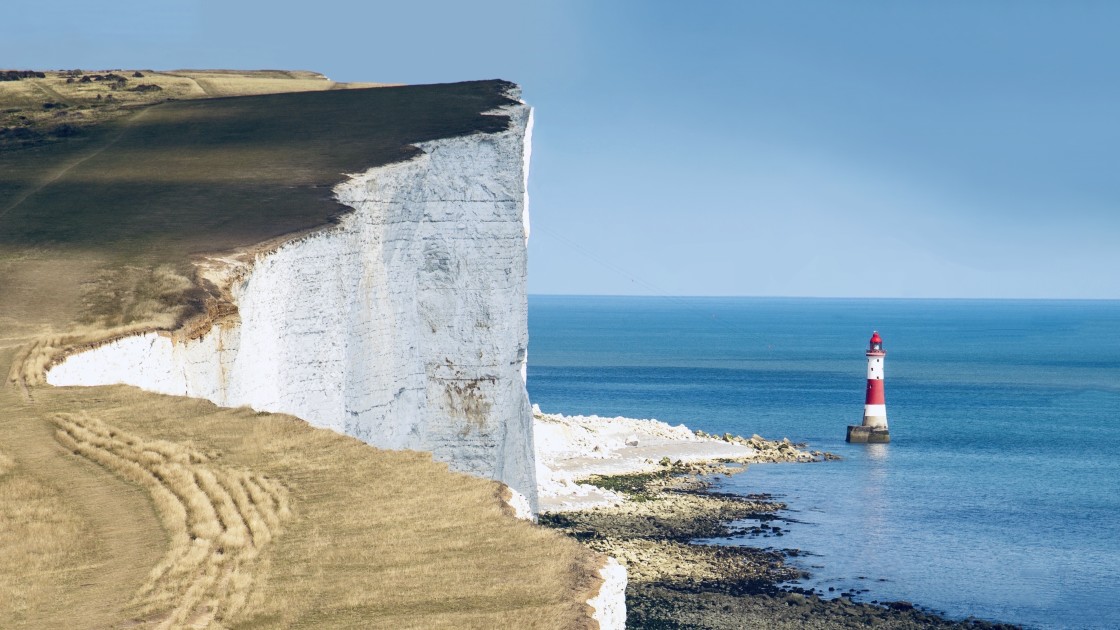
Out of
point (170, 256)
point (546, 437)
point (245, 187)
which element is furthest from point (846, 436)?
point (170, 256)

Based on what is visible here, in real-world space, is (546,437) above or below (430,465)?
below

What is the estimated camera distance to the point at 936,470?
66500mm

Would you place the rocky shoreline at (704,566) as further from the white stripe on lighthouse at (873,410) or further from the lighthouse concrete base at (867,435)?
the white stripe on lighthouse at (873,410)

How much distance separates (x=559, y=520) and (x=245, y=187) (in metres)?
14.9

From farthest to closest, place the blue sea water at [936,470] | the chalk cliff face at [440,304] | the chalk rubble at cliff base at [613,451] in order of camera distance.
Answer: the chalk rubble at cliff base at [613,451]
the blue sea water at [936,470]
the chalk cliff face at [440,304]

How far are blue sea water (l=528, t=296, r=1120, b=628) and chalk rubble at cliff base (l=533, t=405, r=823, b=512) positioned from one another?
2831 millimetres

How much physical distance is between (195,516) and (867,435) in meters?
64.3

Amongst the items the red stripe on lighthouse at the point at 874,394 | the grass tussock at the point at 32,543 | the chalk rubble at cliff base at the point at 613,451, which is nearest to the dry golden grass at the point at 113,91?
the chalk rubble at cliff base at the point at 613,451

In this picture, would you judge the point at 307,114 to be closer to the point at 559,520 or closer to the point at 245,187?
the point at 245,187

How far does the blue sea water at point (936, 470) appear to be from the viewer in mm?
40625

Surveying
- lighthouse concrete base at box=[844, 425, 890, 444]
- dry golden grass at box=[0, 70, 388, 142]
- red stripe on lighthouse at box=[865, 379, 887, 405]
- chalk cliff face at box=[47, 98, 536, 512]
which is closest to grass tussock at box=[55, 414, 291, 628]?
chalk cliff face at box=[47, 98, 536, 512]

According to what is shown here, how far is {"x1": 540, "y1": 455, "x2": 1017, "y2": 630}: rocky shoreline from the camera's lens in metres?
34.1

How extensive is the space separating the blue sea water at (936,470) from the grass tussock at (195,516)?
983 inches

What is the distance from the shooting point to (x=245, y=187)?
3912 centimetres
